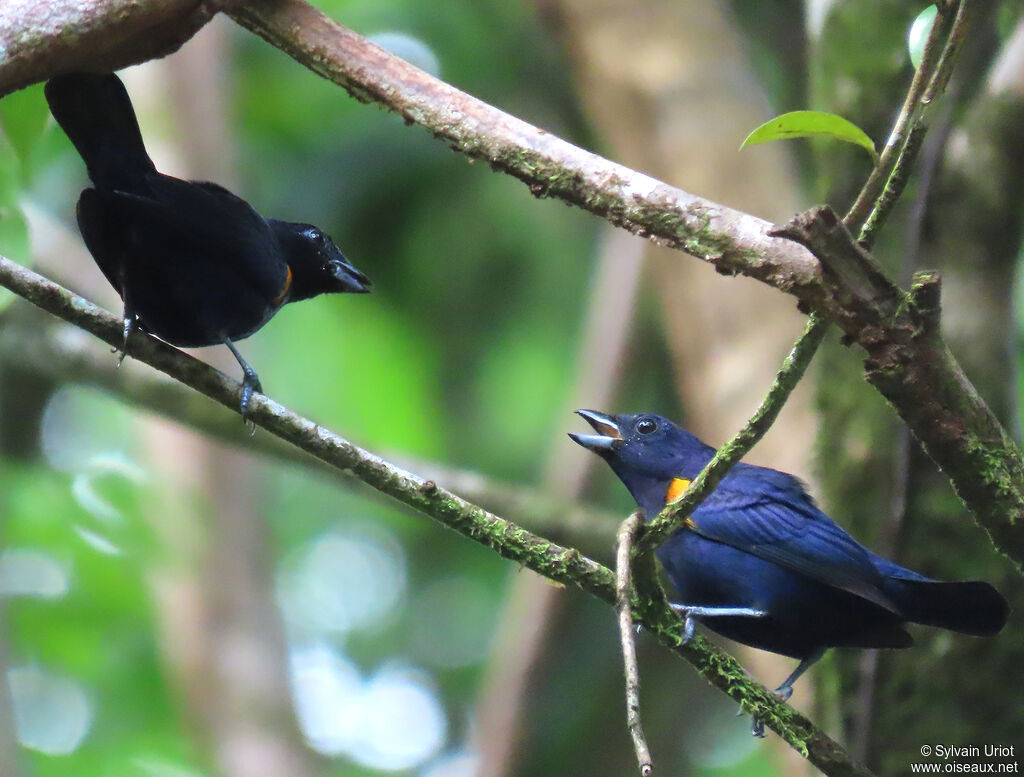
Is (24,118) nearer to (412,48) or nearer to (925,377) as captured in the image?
(925,377)

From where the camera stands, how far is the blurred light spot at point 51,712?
7574mm

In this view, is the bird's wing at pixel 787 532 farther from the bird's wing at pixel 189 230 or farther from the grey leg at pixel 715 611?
the bird's wing at pixel 189 230

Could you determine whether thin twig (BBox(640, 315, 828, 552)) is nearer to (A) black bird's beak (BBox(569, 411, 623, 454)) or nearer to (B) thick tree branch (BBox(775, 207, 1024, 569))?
(B) thick tree branch (BBox(775, 207, 1024, 569))

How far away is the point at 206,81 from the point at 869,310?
5453mm

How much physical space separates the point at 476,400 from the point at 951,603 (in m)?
4.97

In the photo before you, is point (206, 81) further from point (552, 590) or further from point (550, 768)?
point (550, 768)

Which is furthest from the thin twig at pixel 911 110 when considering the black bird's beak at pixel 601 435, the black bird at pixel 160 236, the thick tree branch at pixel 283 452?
the thick tree branch at pixel 283 452

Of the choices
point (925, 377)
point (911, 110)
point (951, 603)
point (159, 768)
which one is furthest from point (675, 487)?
point (159, 768)

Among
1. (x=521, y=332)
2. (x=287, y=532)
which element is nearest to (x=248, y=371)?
(x=521, y=332)

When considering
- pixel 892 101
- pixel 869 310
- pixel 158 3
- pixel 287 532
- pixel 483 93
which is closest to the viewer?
pixel 869 310

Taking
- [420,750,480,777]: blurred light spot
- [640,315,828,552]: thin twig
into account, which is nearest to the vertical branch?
[420,750,480,777]: blurred light spot

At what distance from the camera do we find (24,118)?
9.73 feet

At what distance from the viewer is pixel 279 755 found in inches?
237

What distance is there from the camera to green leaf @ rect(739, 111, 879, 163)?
2.30 meters
